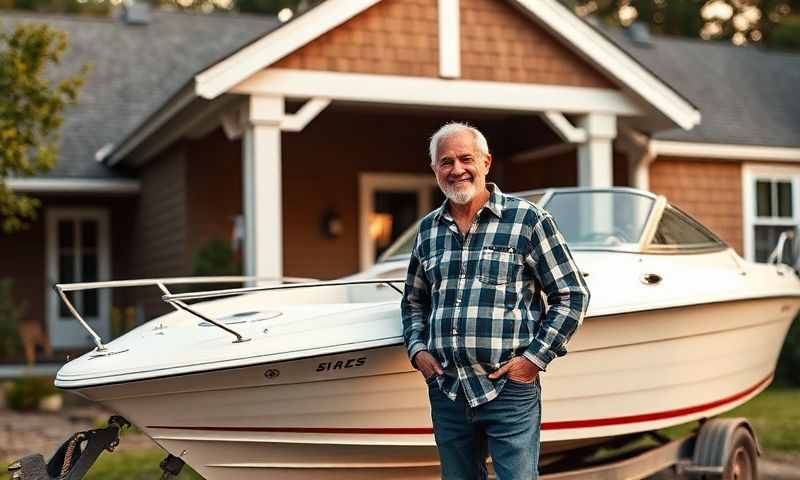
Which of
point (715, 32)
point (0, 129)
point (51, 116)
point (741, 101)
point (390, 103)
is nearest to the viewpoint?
point (0, 129)

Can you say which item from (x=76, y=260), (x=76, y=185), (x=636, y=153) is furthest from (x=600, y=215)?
(x=76, y=260)

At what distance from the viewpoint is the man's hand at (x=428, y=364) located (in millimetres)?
3826

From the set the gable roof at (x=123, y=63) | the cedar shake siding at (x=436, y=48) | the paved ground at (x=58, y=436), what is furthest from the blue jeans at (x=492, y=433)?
the gable roof at (x=123, y=63)

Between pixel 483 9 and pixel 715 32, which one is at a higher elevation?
pixel 715 32

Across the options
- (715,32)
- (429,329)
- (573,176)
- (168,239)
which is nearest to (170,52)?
(168,239)

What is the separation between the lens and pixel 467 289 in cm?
374

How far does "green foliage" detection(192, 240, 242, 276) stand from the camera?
10.3 meters

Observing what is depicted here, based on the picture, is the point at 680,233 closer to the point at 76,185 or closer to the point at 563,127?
the point at 563,127

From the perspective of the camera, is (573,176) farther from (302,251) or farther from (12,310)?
(12,310)

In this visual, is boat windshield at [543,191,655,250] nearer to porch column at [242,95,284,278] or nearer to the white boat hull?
the white boat hull

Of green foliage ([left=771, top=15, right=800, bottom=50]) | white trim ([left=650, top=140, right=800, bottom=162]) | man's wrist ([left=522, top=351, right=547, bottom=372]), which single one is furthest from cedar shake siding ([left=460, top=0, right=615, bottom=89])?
green foliage ([left=771, top=15, right=800, bottom=50])

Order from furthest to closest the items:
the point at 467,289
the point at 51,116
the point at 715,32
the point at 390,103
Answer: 1. the point at 715,32
2. the point at 390,103
3. the point at 51,116
4. the point at 467,289

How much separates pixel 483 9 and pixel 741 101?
675cm

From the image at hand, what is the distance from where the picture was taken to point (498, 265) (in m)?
3.73
